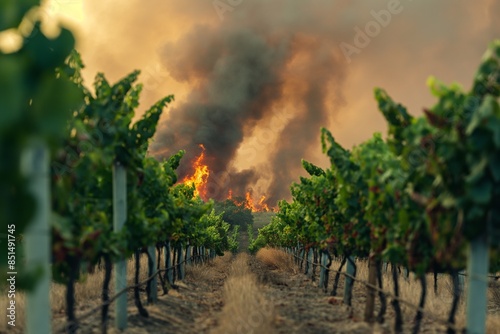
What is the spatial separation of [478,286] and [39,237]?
4801 mm

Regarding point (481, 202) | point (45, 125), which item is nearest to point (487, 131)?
point (481, 202)

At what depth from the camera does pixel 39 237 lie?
4586 millimetres

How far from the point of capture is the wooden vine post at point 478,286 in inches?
254

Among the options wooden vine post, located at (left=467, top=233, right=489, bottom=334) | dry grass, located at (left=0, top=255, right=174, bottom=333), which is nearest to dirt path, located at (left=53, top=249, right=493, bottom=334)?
dry grass, located at (left=0, top=255, right=174, bottom=333)

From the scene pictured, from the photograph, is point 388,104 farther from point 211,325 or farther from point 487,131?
→ point 211,325

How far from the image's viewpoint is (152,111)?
33.9 ft

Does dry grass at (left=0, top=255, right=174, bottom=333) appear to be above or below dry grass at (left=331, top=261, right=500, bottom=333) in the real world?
above

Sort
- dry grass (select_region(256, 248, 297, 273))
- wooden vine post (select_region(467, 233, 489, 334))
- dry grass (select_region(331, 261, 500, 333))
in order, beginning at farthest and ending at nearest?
dry grass (select_region(256, 248, 297, 273)) → dry grass (select_region(331, 261, 500, 333)) → wooden vine post (select_region(467, 233, 489, 334))

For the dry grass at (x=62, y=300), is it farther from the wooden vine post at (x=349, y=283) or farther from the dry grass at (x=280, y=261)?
the dry grass at (x=280, y=261)

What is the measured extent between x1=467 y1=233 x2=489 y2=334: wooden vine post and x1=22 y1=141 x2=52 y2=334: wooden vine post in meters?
4.65

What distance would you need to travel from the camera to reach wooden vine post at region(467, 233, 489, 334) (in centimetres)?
645

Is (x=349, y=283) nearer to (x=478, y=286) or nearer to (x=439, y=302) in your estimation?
(x=439, y=302)

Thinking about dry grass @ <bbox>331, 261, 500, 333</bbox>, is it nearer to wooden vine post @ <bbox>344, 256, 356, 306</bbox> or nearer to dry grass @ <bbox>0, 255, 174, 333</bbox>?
wooden vine post @ <bbox>344, 256, 356, 306</bbox>

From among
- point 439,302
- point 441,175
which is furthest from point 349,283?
point 441,175
